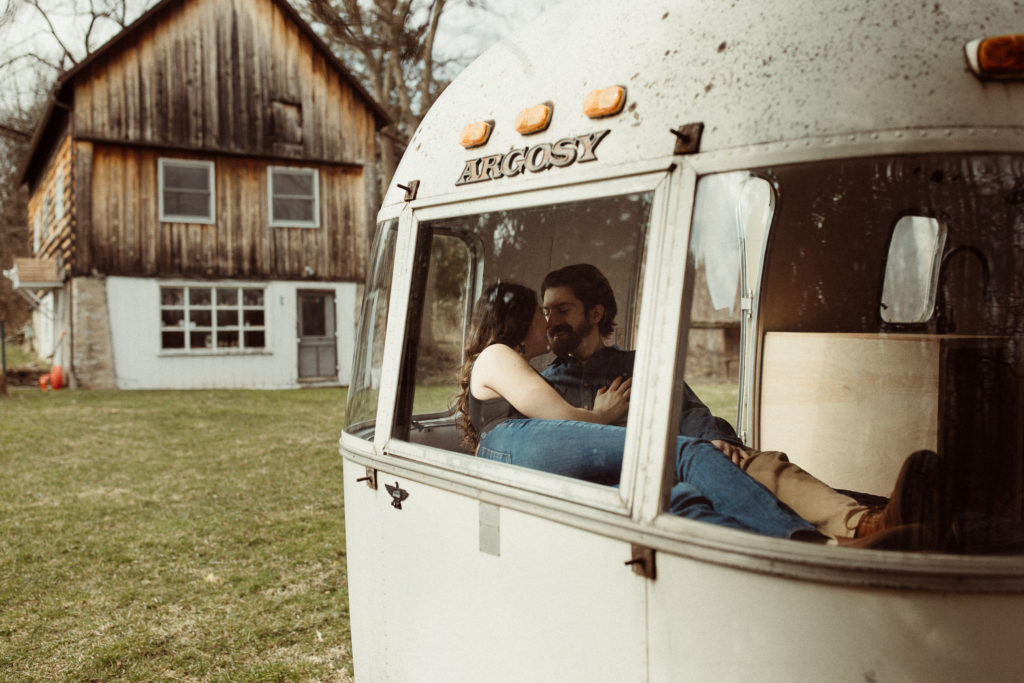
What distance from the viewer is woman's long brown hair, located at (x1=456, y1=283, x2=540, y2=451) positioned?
9.64 feet

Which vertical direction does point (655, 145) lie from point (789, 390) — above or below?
above

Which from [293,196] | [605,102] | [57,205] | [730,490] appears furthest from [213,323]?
[730,490]

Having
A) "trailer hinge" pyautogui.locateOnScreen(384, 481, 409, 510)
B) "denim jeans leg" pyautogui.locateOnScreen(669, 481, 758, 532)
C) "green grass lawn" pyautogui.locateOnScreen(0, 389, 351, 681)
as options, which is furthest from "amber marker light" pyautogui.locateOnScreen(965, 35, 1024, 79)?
"green grass lawn" pyautogui.locateOnScreen(0, 389, 351, 681)

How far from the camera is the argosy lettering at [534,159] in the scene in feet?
7.57

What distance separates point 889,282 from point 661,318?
214 cm

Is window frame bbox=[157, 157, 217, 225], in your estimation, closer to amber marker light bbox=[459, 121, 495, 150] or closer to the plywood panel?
the plywood panel

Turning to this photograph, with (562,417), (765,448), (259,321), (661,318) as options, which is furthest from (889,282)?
(259,321)

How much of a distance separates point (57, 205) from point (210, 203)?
4.73 metres

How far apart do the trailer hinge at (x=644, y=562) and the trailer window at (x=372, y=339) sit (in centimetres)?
130

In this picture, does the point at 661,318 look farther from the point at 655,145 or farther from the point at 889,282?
the point at 889,282

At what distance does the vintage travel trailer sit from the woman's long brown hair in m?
0.06

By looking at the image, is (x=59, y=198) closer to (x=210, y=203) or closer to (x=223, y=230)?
(x=210, y=203)

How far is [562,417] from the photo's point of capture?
109 inches

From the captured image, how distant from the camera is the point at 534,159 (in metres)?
2.45
